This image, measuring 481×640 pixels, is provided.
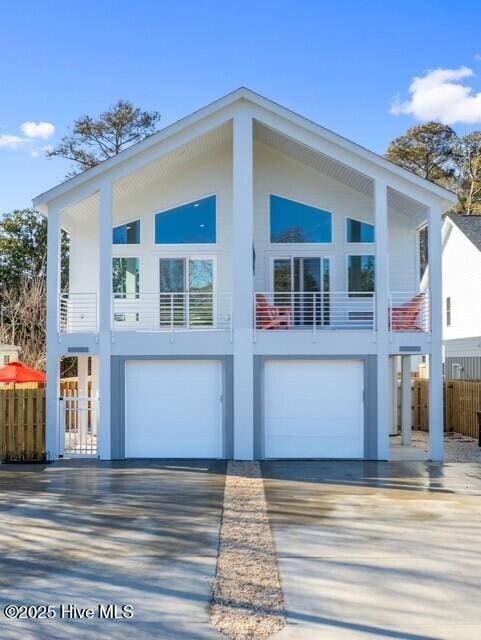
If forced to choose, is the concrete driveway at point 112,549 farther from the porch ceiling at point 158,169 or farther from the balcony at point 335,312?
the porch ceiling at point 158,169

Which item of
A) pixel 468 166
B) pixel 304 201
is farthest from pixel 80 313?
pixel 468 166

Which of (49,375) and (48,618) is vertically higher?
(49,375)

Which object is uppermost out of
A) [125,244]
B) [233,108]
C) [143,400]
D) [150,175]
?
[233,108]

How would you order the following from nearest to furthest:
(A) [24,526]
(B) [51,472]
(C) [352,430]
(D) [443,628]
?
1. (D) [443,628]
2. (A) [24,526]
3. (B) [51,472]
4. (C) [352,430]

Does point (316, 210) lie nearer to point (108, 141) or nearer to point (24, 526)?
point (24, 526)

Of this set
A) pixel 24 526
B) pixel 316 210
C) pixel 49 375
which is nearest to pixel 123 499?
pixel 24 526

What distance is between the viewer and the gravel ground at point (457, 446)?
51.6ft

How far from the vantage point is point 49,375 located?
15.4 metres

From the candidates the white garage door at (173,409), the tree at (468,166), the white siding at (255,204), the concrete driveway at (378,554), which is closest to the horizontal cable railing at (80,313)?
the white siding at (255,204)

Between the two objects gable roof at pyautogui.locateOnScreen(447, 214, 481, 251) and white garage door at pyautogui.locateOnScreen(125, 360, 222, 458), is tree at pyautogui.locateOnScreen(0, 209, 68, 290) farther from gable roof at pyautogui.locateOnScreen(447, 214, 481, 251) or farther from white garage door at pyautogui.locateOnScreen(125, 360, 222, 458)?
white garage door at pyautogui.locateOnScreen(125, 360, 222, 458)

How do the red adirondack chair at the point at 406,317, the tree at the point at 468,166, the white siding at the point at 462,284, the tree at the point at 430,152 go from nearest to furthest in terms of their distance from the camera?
the red adirondack chair at the point at 406,317 → the white siding at the point at 462,284 → the tree at the point at 468,166 → the tree at the point at 430,152

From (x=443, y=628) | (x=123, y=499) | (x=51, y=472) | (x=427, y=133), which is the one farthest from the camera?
(x=427, y=133)

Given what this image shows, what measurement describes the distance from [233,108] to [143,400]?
724 centimetres

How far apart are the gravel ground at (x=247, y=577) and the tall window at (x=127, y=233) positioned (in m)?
9.11
